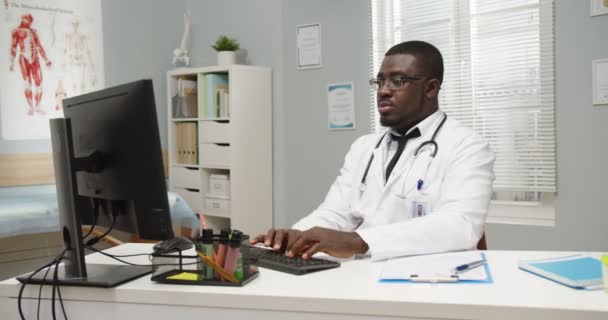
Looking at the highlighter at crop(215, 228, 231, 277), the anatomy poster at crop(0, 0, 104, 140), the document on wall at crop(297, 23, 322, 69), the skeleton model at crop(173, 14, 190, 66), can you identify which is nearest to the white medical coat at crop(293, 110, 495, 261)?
the highlighter at crop(215, 228, 231, 277)

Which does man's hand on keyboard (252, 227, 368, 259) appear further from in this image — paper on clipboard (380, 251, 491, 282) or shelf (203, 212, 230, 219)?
shelf (203, 212, 230, 219)

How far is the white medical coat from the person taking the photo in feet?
5.16

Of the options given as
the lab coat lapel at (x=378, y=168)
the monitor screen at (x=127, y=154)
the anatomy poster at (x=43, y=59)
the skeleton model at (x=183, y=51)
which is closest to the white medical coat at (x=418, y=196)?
the lab coat lapel at (x=378, y=168)

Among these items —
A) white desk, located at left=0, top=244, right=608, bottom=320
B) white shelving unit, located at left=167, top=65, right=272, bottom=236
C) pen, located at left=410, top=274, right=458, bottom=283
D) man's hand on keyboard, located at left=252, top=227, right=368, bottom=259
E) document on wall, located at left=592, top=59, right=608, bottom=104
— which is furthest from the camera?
white shelving unit, located at left=167, top=65, right=272, bottom=236

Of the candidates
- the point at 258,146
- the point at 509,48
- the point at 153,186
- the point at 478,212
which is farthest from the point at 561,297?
the point at 258,146

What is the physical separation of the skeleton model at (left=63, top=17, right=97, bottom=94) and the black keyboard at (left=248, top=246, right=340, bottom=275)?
8.87 feet

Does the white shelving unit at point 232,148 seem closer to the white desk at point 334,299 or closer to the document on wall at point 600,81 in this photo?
the document on wall at point 600,81

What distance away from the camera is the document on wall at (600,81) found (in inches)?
112

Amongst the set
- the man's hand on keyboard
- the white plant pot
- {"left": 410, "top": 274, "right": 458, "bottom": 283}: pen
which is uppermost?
the white plant pot

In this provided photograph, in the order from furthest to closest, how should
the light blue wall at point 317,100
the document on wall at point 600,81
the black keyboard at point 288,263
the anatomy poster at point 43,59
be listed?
the light blue wall at point 317,100, the anatomy poster at point 43,59, the document on wall at point 600,81, the black keyboard at point 288,263

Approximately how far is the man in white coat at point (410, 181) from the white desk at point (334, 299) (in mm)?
175

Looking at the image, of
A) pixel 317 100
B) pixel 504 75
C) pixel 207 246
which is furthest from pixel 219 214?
pixel 207 246

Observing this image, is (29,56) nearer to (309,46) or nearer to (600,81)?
(309,46)

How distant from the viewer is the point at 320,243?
4.87 ft
